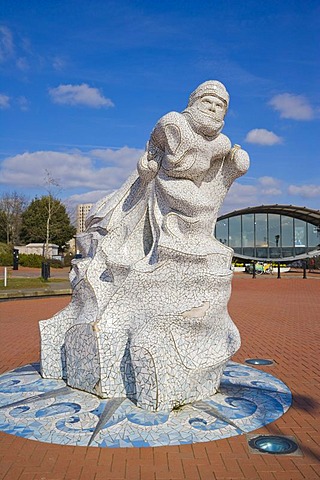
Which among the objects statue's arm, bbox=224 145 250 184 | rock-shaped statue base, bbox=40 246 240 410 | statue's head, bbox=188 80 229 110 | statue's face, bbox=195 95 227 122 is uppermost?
statue's head, bbox=188 80 229 110

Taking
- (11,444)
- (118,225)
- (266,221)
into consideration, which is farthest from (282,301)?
(266,221)

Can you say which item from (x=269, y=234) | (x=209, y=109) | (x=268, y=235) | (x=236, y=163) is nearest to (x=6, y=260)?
(x=268, y=235)

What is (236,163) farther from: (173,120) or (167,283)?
(167,283)

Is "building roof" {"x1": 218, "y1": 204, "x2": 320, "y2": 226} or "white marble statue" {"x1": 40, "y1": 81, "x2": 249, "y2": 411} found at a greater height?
Result: "building roof" {"x1": 218, "y1": 204, "x2": 320, "y2": 226}

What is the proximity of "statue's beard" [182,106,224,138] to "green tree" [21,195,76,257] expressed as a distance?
142 ft

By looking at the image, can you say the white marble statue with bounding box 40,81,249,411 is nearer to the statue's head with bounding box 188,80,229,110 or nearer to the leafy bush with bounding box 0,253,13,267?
the statue's head with bounding box 188,80,229,110

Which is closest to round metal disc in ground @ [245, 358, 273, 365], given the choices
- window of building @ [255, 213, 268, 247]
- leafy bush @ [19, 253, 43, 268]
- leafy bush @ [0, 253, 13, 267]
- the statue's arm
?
the statue's arm

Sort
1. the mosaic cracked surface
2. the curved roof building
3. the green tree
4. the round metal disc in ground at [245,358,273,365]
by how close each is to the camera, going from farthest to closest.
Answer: the curved roof building → the green tree → the round metal disc in ground at [245,358,273,365] → the mosaic cracked surface

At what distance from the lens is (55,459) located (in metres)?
3.90

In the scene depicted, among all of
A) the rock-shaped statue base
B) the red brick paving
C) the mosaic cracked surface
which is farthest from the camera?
the rock-shaped statue base

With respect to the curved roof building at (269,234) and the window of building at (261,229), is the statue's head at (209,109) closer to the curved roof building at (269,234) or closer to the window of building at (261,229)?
the curved roof building at (269,234)

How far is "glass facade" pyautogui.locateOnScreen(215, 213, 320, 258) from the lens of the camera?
181ft

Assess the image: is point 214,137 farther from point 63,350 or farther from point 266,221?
point 266,221

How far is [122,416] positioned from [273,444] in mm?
1469
